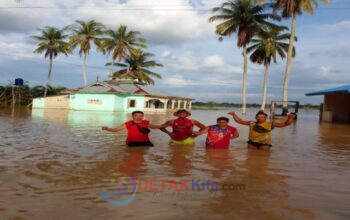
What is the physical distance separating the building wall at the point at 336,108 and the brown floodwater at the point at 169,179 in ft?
74.8

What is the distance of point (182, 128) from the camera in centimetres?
1087

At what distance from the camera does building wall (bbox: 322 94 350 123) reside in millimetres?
31891

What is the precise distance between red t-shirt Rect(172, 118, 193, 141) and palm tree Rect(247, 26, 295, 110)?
33944 millimetres

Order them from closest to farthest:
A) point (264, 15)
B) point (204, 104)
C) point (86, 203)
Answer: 1. point (86, 203)
2. point (264, 15)
3. point (204, 104)

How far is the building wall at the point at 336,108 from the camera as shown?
3189 centimetres

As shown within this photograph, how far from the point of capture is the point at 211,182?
626 cm

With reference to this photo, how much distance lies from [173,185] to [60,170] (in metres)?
2.22

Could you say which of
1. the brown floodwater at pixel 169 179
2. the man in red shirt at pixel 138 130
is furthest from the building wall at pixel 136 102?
the man in red shirt at pixel 138 130

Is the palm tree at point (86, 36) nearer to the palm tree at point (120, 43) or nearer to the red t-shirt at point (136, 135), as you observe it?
the palm tree at point (120, 43)

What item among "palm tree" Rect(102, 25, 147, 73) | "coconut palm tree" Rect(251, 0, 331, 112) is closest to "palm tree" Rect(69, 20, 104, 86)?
"palm tree" Rect(102, 25, 147, 73)

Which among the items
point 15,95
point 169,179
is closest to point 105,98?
point 15,95

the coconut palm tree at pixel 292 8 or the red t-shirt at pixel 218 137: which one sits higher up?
the coconut palm tree at pixel 292 8

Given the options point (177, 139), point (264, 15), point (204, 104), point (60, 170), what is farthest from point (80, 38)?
point (204, 104)

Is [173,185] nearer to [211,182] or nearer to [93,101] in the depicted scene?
[211,182]
